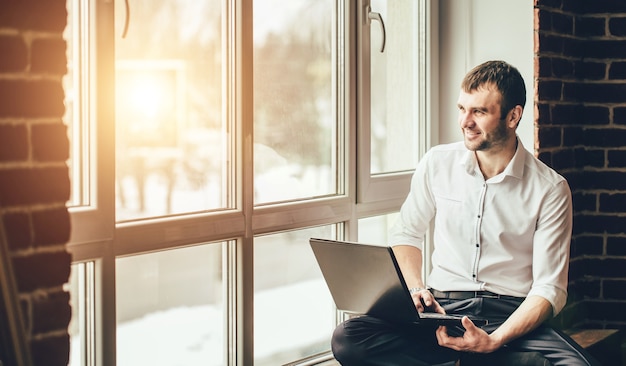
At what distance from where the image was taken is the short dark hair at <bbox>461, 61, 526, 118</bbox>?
2.85 meters

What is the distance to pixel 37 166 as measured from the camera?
70.9 inches

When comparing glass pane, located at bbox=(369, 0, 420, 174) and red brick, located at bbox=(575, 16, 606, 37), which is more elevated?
red brick, located at bbox=(575, 16, 606, 37)

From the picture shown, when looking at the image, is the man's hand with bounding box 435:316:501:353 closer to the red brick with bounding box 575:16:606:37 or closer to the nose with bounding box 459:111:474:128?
the nose with bounding box 459:111:474:128

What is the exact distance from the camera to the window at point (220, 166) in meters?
2.21

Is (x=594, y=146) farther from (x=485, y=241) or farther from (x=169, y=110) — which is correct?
(x=169, y=110)

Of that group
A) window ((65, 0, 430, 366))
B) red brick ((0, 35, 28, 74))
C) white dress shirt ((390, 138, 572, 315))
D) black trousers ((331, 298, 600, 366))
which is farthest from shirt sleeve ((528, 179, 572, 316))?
red brick ((0, 35, 28, 74))

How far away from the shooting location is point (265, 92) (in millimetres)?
2820

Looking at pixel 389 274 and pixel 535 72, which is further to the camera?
pixel 535 72

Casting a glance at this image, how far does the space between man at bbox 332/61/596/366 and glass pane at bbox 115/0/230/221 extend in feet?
2.36

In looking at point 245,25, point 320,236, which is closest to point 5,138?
point 245,25

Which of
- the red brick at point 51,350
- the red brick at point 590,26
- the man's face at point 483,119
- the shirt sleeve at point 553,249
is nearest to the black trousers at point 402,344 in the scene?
the shirt sleeve at point 553,249

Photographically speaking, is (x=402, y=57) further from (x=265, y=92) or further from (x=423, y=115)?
(x=265, y=92)

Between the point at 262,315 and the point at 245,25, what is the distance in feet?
3.25

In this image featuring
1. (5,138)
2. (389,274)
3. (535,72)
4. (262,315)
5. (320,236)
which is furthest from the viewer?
(535,72)
